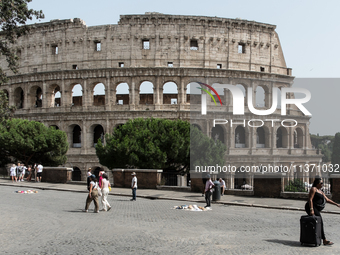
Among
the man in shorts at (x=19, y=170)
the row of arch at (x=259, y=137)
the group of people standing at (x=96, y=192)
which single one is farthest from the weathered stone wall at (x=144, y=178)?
the row of arch at (x=259, y=137)

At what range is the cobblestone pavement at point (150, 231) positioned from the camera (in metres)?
9.26

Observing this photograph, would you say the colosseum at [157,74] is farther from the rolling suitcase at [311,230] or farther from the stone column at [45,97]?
the rolling suitcase at [311,230]

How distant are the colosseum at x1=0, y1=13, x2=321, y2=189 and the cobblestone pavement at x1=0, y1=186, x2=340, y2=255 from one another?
86.5 feet

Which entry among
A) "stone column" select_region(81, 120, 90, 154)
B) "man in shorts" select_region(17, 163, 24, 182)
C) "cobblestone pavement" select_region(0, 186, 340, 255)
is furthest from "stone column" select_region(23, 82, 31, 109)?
"cobblestone pavement" select_region(0, 186, 340, 255)

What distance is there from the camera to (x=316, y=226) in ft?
30.8

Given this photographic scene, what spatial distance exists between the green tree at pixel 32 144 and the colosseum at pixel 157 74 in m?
4.75

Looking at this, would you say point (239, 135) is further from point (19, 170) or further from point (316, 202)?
point (316, 202)

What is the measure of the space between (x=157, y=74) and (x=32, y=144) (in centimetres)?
1402

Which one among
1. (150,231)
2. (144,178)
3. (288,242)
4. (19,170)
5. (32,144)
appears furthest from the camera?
(32,144)

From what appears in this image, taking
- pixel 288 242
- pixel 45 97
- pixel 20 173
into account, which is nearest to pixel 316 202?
pixel 288 242

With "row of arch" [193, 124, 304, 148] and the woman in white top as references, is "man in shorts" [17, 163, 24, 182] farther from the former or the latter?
"row of arch" [193, 124, 304, 148]

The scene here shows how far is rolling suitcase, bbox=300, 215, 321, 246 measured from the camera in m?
9.34

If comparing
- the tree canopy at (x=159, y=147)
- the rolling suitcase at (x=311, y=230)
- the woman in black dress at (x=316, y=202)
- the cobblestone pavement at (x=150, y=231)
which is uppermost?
the tree canopy at (x=159, y=147)

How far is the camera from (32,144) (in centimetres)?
3662
